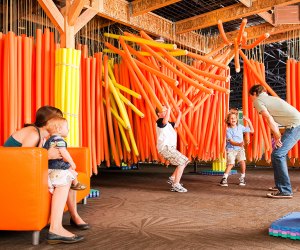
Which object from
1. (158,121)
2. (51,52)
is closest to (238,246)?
(158,121)

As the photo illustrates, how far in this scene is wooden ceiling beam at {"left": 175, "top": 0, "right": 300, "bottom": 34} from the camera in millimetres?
5883

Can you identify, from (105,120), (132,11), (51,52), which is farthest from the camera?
(132,11)

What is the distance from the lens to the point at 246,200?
14.2 feet

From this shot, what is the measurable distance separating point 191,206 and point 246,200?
73 centimetres

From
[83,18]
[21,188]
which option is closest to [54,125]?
[21,188]

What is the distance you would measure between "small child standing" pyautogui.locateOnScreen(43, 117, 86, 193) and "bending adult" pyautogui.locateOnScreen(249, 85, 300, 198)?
242 centimetres

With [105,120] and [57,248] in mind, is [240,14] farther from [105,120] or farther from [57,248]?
[57,248]

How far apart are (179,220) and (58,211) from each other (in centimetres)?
112

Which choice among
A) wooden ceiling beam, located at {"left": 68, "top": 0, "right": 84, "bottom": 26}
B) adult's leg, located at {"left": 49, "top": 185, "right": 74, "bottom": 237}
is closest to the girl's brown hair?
adult's leg, located at {"left": 49, "top": 185, "right": 74, "bottom": 237}

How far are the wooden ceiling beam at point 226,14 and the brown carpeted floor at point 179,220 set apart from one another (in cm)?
270

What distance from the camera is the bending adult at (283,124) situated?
14.2ft

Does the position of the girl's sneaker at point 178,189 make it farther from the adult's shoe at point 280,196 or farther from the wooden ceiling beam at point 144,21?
the wooden ceiling beam at point 144,21

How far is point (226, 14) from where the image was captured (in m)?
6.31

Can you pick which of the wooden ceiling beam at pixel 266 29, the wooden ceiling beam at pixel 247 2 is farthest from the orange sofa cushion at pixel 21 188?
the wooden ceiling beam at pixel 266 29
